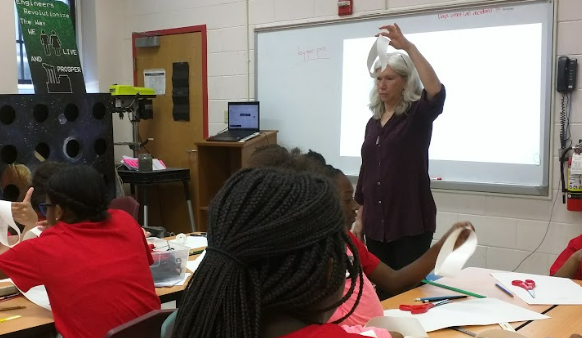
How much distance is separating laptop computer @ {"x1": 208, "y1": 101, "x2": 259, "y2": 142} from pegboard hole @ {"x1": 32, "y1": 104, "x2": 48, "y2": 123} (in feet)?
4.14

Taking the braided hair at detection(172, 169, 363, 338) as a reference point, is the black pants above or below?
below

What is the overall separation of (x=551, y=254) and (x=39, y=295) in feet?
9.35

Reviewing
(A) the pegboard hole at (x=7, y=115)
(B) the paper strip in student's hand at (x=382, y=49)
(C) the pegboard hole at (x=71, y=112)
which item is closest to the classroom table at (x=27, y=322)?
(B) the paper strip in student's hand at (x=382, y=49)

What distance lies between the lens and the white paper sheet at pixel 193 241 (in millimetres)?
2889

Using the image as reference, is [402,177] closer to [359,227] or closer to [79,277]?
[359,227]

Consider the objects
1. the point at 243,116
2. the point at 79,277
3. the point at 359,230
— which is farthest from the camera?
the point at 243,116

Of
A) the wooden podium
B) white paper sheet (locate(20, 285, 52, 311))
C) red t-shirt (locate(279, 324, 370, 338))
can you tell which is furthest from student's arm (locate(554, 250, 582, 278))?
the wooden podium

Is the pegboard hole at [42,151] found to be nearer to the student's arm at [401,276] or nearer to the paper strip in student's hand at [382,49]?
the paper strip in student's hand at [382,49]

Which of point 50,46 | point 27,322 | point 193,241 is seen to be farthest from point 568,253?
point 50,46

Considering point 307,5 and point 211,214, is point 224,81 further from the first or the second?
point 211,214

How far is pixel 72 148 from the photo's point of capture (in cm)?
421

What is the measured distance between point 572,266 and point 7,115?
3391 mm

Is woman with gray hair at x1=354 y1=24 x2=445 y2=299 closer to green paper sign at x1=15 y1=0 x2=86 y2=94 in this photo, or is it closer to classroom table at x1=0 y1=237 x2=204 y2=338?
classroom table at x1=0 y1=237 x2=204 y2=338

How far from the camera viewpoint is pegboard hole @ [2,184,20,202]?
3820 mm
